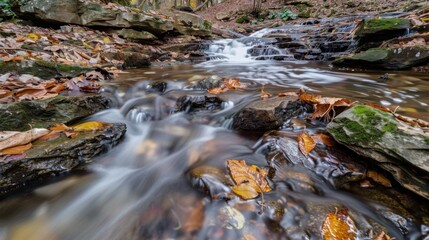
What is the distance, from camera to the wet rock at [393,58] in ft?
16.8

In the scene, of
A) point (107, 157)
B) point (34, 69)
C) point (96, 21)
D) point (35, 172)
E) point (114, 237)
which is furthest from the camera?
point (96, 21)

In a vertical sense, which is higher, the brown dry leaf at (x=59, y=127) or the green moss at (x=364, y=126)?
the green moss at (x=364, y=126)

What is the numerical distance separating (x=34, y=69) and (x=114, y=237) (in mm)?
3571

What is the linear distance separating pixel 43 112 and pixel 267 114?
2298 millimetres

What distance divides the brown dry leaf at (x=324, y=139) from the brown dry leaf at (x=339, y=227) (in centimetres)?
71

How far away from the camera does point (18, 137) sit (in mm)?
1931

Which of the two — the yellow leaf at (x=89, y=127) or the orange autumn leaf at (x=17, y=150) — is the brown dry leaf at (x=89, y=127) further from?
the orange autumn leaf at (x=17, y=150)

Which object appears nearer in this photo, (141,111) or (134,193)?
(134,193)

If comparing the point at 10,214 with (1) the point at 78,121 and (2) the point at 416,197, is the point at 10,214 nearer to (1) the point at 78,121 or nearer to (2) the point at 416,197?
(1) the point at 78,121

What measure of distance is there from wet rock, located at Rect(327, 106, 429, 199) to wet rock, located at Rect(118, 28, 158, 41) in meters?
A: 7.82

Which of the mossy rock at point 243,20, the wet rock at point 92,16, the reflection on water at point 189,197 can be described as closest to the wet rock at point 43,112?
the reflection on water at point 189,197

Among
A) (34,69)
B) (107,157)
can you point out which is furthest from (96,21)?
(107,157)

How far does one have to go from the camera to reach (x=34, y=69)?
371 centimetres

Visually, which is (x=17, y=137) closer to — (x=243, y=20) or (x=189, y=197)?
(x=189, y=197)
